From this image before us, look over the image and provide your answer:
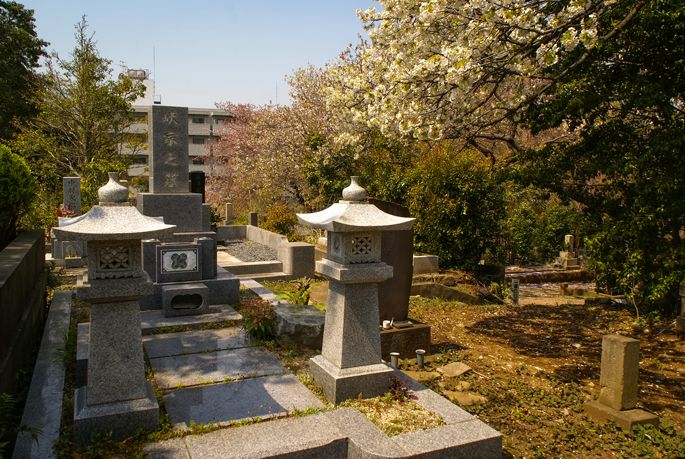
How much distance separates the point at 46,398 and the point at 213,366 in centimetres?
165

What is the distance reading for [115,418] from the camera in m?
3.71

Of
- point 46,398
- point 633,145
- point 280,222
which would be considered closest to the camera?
point 46,398

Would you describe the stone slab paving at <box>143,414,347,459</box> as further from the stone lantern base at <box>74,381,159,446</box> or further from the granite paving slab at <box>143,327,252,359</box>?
the granite paving slab at <box>143,327,252,359</box>

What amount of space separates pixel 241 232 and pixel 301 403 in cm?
1466

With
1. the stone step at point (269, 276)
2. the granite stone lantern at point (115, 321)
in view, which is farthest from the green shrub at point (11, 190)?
the granite stone lantern at point (115, 321)

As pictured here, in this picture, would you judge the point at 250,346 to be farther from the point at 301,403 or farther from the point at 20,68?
the point at 20,68

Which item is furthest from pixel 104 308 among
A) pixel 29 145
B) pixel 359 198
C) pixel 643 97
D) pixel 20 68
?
pixel 20 68

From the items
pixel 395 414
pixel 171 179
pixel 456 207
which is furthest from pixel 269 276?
pixel 395 414

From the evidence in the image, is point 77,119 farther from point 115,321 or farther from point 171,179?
point 115,321

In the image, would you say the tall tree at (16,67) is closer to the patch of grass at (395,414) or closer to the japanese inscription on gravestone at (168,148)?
the japanese inscription on gravestone at (168,148)

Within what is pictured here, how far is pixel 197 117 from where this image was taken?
173 ft

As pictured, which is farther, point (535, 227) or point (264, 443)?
point (535, 227)

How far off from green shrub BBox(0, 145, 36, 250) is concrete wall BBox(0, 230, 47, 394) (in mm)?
339

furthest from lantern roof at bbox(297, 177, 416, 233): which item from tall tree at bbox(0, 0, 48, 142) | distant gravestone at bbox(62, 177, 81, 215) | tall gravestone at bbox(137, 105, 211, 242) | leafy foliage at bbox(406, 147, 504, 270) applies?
tall tree at bbox(0, 0, 48, 142)
